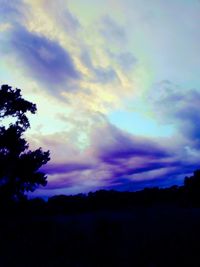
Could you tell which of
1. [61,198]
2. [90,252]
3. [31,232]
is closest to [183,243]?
[90,252]

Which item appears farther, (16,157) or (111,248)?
(16,157)

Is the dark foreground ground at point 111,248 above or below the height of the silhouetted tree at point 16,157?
below

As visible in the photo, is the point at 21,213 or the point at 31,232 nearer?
the point at 31,232

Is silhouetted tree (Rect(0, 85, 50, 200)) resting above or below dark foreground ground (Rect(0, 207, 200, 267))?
above

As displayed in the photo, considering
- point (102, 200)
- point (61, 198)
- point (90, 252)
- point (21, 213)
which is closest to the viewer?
point (90, 252)

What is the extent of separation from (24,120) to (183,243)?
16.8 metres

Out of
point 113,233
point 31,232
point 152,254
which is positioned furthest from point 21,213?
point 152,254

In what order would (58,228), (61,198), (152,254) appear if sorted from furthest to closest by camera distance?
(61,198), (58,228), (152,254)

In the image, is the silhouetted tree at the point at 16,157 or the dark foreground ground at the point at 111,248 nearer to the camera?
the dark foreground ground at the point at 111,248

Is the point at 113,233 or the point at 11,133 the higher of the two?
the point at 11,133

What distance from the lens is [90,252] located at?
39.3ft

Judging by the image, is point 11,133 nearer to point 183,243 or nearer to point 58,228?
point 58,228

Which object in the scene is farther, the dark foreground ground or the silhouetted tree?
the silhouetted tree

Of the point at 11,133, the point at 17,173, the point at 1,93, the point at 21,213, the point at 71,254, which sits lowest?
the point at 71,254
